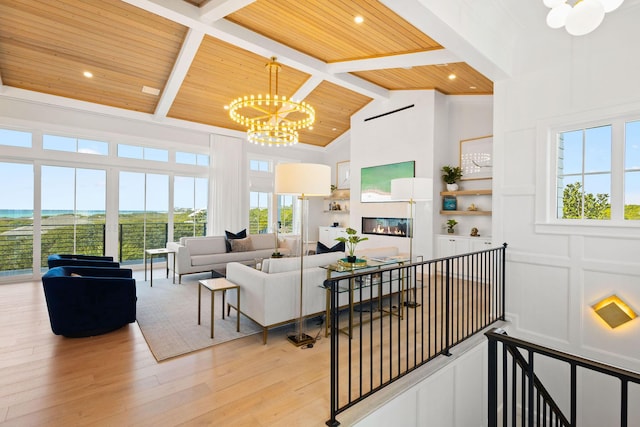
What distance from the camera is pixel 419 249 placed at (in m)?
6.48

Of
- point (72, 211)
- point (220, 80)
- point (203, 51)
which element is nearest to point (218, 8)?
point (203, 51)

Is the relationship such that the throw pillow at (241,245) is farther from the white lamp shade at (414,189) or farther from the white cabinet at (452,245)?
the white cabinet at (452,245)

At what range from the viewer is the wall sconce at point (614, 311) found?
2.94 m

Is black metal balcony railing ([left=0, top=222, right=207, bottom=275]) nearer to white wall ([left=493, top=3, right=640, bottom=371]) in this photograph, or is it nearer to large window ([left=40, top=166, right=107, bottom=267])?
large window ([left=40, top=166, right=107, bottom=267])

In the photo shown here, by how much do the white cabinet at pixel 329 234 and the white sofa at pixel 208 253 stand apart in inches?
96.4

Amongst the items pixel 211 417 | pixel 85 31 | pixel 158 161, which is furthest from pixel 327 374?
pixel 158 161

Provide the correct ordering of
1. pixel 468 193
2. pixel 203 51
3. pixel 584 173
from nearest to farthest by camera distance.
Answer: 1. pixel 584 173
2. pixel 203 51
3. pixel 468 193

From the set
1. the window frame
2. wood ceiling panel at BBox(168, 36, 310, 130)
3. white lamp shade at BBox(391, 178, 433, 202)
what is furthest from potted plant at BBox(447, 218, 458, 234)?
wood ceiling panel at BBox(168, 36, 310, 130)

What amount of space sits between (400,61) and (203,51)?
127 inches

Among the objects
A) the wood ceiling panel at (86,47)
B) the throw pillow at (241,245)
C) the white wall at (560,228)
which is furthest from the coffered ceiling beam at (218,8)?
the throw pillow at (241,245)

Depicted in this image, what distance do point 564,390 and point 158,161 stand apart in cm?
789

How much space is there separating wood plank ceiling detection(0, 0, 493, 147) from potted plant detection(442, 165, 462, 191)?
5.04ft

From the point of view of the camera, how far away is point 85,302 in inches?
131

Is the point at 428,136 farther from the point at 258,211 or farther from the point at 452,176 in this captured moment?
the point at 258,211
